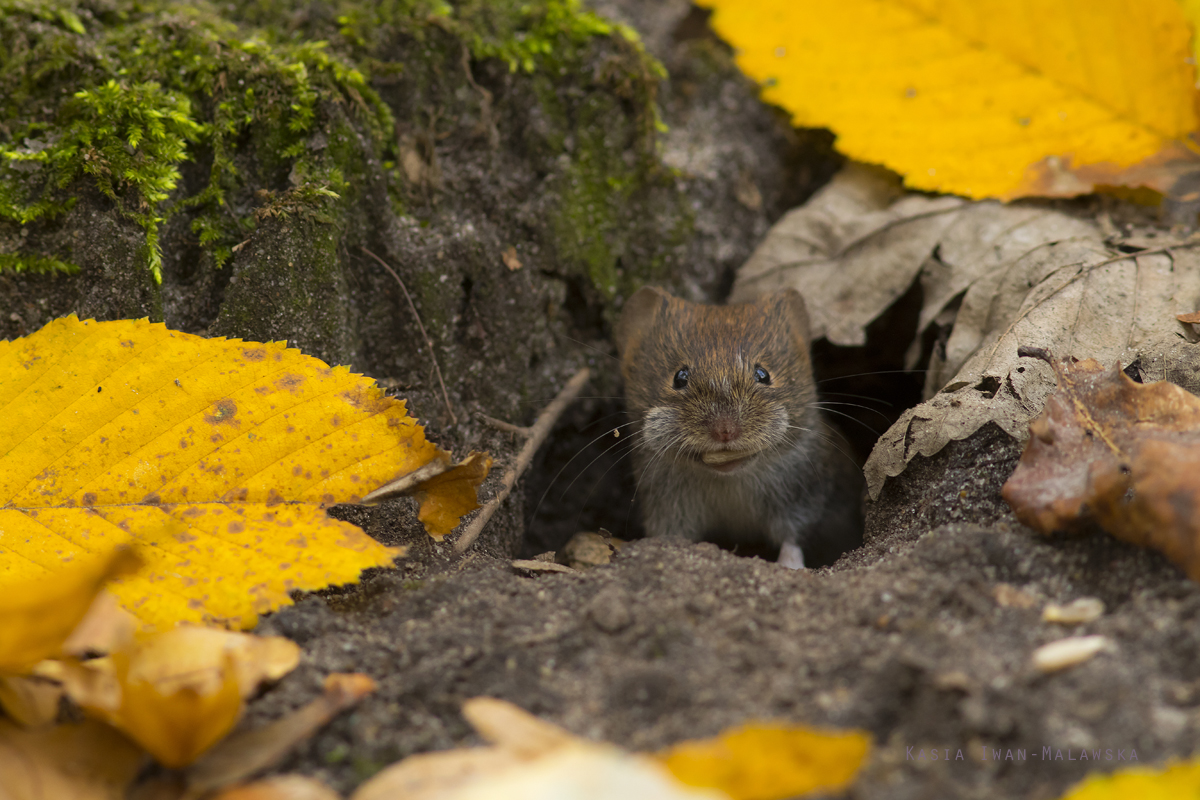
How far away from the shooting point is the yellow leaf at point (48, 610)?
5.21 feet

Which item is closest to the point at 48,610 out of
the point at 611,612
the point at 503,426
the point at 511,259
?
the point at 611,612

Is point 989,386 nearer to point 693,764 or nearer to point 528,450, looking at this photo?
point 528,450

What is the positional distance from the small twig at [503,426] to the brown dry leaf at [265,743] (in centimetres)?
197

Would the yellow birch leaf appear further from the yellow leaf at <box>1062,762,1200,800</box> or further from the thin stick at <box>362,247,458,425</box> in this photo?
the yellow leaf at <box>1062,762,1200,800</box>

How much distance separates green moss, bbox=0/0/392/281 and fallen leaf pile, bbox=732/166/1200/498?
245 centimetres

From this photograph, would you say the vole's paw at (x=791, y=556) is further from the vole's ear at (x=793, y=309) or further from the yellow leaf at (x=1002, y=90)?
the yellow leaf at (x=1002, y=90)

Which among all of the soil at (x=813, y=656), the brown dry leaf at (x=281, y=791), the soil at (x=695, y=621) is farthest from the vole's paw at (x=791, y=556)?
the brown dry leaf at (x=281, y=791)

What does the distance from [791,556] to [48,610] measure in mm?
3411

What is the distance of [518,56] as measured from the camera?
13.8 feet

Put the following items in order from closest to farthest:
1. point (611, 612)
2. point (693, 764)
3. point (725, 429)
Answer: point (693, 764) → point (611, 612) → point (725, 429)

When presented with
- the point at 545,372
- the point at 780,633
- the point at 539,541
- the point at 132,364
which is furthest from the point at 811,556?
the point at 132,364

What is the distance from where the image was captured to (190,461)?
2.64 metres

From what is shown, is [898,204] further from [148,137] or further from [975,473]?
[148,137]

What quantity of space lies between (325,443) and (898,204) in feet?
10.4
